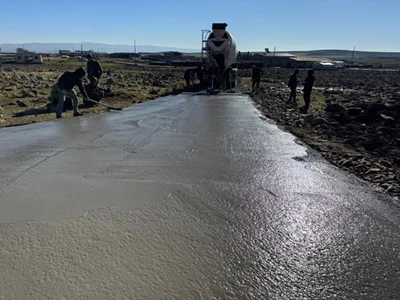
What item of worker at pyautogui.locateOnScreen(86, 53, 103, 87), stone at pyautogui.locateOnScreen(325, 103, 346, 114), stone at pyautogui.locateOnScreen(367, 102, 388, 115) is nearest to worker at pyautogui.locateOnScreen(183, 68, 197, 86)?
worker at pyautogui.locateOnScreen(86, 53, 103, 87)

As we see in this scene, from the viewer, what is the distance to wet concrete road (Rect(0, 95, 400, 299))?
12.0 feet

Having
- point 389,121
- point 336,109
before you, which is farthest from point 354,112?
point 389,121

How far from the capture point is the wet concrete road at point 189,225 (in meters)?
3.67

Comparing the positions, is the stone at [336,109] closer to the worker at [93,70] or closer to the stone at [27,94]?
the worker at [93,70]

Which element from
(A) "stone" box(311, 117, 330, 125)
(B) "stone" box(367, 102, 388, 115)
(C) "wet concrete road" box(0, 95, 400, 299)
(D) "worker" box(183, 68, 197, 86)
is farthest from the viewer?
(D) "worker" box(183, 68, 197, 86)

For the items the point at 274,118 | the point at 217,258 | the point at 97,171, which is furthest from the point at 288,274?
the point at 274,118

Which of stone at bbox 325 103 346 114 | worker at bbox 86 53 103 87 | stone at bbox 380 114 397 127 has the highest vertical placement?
worker at bbox 86 53 103 87

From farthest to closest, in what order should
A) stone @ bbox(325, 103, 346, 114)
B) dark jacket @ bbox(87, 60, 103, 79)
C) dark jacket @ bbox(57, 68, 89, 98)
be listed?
dark jacket @ bbox(87, 60, 103, 79), stone @ bbox(325, 103, 346, 114), dark jacket @ bbox(57, 68, 89, 98)

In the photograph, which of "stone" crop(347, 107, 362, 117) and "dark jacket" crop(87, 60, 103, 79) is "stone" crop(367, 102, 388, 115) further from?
"dark jacket" crop(87, 60, 103, 79)

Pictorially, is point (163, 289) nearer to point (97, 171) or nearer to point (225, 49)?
point (97, 171)

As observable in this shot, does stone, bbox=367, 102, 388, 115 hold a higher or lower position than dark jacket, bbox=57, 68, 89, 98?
lower

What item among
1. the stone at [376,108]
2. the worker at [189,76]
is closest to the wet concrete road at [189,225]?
the stone at [376,108]

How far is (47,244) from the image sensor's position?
432 centimetres

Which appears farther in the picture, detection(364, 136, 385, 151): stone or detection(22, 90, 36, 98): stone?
detection(22, 90, 36, 98): stone
